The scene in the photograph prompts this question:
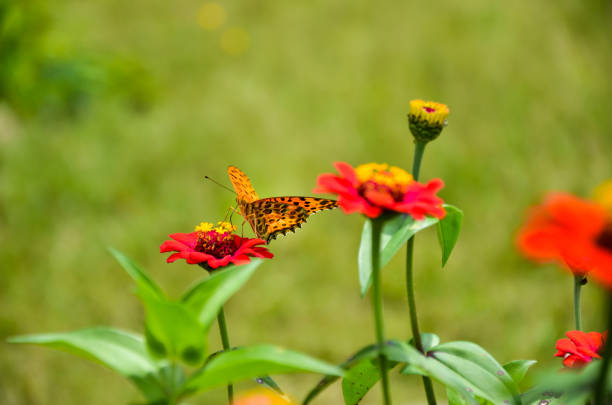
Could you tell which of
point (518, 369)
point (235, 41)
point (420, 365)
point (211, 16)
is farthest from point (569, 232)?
point (211, 16)

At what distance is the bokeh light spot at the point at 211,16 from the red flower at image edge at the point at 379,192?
246 cm

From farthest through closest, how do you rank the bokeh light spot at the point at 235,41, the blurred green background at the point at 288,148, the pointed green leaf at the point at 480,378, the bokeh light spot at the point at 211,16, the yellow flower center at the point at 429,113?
the bokeh light spot at the point at 211,16
the bokeh light spot at the point at 235,41
the blurred green background at the point at 288,148
the yellow flower center at the point at 429,113
the pointed green leaf at the point at 480,378

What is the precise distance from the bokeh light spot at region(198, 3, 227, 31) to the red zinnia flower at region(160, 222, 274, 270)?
2.36 metres

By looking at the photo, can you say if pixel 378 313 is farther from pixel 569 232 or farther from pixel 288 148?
pixel 288 148

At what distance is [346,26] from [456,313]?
164 centimetres

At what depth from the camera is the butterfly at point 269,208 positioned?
54cm

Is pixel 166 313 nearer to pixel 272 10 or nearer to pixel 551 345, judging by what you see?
pixel 551 345

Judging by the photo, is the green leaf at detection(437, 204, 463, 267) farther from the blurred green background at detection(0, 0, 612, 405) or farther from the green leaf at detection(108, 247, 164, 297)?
the blurred green background at detection(0, 0, 612, 405)

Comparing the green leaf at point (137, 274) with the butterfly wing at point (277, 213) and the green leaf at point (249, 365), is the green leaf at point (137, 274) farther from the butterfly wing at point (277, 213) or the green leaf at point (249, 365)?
the butterfly wing at point (277, 213)

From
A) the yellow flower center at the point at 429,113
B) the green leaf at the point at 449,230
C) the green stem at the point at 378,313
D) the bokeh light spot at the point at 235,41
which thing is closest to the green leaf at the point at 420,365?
the green stem at the point at 378,313

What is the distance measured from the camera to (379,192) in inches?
13.5

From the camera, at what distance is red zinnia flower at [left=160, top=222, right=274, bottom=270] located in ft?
1.38

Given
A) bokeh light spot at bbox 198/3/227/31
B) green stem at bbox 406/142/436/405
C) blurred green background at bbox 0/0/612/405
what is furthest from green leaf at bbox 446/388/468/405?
bokeh light spot at bbox 198/3/227/31

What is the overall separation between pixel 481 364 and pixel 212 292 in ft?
0.66
